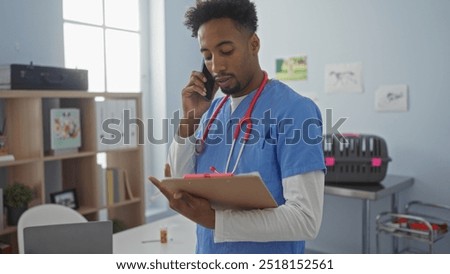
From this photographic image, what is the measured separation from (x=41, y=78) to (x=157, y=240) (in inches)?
39.1

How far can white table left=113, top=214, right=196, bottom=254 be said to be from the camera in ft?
4.62

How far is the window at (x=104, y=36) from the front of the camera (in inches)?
52.2

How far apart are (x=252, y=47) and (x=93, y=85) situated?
162 centimetres

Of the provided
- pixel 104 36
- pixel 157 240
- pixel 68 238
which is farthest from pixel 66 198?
pixel 68 238

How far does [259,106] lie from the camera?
863 millimetres

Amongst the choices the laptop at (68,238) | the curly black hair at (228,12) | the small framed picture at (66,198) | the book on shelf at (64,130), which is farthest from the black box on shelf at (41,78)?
the curly black hair at (228,12)

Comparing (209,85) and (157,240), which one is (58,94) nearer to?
(157,240)

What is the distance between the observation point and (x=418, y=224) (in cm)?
190

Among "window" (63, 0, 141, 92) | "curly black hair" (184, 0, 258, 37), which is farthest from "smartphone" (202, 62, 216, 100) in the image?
"window" (63, 0, 141, 92)

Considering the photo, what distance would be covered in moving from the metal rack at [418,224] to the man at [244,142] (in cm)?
82

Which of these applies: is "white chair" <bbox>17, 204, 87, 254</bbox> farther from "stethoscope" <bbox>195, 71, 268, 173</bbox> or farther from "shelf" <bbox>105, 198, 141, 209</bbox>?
"stethoscope" <bbox>195, 71, 268, 173</bbox>

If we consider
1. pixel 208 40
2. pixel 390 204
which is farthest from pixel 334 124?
pixel 208 40

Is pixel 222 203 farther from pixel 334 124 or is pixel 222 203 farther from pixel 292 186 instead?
pixel 334 124

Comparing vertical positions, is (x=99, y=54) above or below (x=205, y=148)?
above
